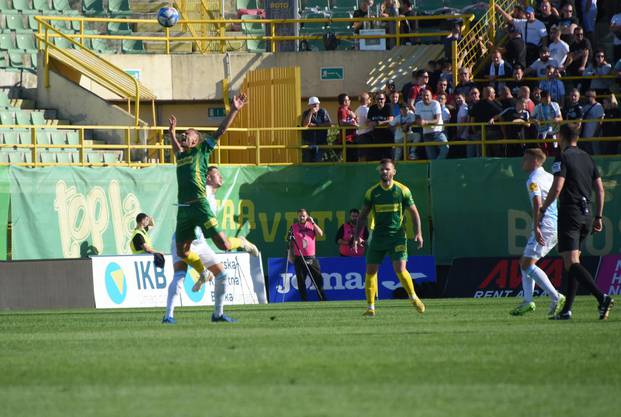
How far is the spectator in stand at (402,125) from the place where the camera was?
1052 inches

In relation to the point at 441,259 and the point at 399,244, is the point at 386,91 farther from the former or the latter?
the point at 399,244

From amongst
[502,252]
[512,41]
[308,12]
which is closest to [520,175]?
[502,252]

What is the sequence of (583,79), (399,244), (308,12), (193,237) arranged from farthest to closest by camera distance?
(308,12), (583,79), (399,244), (193,237)

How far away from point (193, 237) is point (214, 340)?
3266 millimetres

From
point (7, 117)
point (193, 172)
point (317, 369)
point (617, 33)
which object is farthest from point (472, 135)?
point (317, 369)

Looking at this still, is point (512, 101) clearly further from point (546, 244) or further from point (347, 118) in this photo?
point (546, 244)

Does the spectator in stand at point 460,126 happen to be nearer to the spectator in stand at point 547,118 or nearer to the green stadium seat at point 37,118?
the spectator in stand at point 547,118

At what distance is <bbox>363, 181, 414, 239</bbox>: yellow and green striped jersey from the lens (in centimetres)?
1706

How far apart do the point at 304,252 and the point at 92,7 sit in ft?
41.1

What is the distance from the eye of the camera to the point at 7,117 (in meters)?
27.1

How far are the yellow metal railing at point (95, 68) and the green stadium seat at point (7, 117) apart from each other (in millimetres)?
2581

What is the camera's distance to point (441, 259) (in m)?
26.8

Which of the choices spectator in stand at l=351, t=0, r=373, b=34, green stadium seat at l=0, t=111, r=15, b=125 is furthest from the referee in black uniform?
spectator in stand at l=351, t=0, r=373, b=34

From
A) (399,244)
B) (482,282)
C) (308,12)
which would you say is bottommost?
(482,282)
